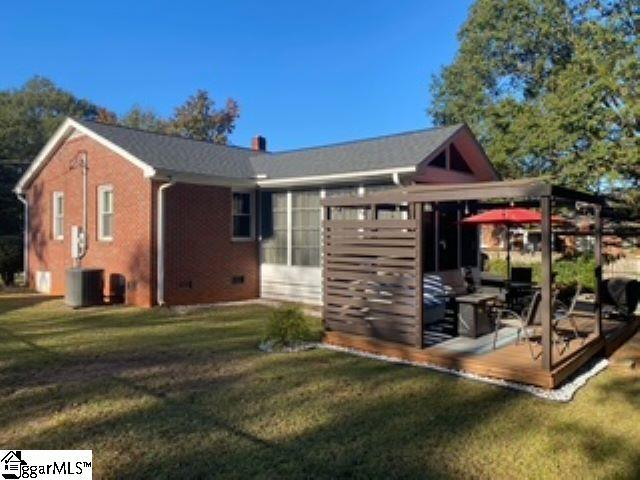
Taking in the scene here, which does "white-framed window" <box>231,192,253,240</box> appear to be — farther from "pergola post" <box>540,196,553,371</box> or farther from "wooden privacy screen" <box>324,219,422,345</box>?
"pergola post" <box>540,196,553,371</box>

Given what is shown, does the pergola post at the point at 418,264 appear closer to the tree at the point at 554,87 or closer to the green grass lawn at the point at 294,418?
the green grass lawn at the point at 294,418

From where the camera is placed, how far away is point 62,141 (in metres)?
15.1

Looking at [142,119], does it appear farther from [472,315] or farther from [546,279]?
[546,279]

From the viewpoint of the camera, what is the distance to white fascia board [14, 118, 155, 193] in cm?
1176

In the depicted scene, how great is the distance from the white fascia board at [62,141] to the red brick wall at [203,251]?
0.92m

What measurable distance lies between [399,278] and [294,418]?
2916 millimetres

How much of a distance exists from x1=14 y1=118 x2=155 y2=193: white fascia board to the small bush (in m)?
5.50

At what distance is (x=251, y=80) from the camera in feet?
115

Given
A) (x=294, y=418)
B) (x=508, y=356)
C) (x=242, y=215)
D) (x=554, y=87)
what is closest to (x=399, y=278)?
(x=508, y=356)

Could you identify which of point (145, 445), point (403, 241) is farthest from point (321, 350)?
point (145, 445)

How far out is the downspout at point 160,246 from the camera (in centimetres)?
1166

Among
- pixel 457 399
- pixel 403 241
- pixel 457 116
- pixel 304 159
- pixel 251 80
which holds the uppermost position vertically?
pixel 251 80

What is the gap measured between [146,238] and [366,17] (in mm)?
15503

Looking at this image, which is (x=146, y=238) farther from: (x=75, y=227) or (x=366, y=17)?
(x=366, y=17)
